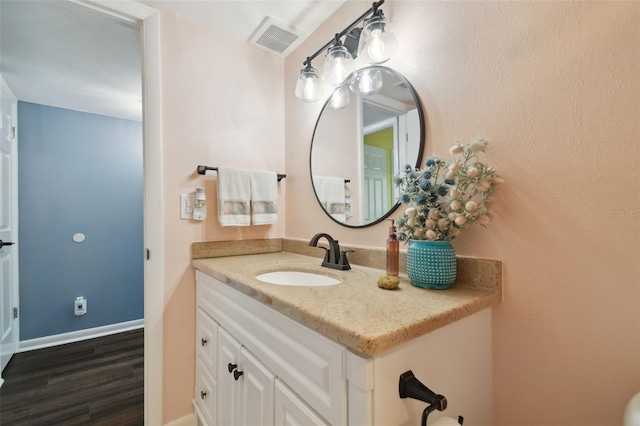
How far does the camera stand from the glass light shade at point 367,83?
120cm

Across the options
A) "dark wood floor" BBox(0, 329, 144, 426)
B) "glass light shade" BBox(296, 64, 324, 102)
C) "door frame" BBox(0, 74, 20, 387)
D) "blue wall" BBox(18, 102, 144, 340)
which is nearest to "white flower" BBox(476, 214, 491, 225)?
"glass light shade" BBox(296, 64, 324, 102)

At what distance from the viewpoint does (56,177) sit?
2.36 metres

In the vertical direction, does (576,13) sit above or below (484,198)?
above

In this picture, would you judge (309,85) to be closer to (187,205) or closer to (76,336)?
(187,205)

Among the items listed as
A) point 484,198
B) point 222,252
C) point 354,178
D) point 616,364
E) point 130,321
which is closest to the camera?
point 616,364

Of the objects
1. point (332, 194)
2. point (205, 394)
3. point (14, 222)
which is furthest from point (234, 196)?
point (14, 222)

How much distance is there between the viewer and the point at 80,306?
2414 mm

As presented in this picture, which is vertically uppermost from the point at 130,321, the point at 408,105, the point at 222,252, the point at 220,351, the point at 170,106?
the point at 170,106

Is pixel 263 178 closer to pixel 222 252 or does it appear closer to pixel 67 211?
pixel 222 252

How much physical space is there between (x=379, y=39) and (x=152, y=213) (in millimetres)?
1266

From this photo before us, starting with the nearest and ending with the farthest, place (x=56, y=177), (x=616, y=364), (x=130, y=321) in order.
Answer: (x=616, y=364) < (x=56, y=177) < (x=130, y=321)

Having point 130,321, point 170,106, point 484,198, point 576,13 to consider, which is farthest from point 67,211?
point 576,13

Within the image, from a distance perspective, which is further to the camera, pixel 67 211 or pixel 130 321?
pixel 130 321

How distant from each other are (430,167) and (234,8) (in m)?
1.29
